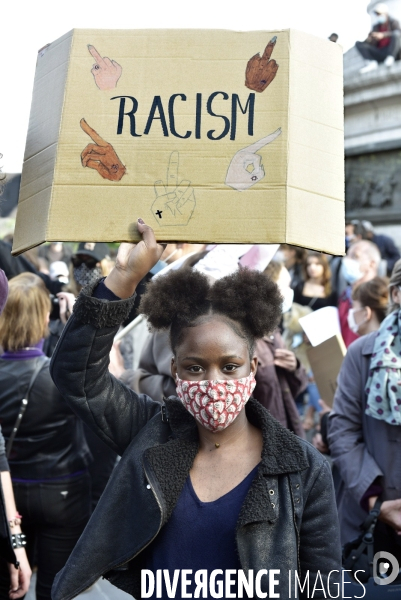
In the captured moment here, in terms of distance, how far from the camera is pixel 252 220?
2133mm

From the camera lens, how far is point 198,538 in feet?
6.90

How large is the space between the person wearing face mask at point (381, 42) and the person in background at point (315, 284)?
496 centimetres

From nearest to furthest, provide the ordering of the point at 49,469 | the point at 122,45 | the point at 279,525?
the point at 279,525
the point at 122,45
the point at 49,469

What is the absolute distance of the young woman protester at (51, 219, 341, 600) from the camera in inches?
82.4

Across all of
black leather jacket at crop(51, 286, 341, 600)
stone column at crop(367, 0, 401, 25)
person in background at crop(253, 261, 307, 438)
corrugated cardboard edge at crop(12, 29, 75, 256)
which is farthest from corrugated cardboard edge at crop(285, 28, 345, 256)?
stone column at crop(367, 0, 401, 25)

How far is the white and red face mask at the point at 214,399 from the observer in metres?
2.19

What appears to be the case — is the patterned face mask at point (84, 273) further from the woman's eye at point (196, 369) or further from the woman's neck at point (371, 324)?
the woman's eye at point (196, 369)

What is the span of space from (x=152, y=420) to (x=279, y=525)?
0.54m

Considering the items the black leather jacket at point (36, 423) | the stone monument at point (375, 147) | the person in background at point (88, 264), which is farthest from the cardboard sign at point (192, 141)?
the stone monument at point (375, 147)

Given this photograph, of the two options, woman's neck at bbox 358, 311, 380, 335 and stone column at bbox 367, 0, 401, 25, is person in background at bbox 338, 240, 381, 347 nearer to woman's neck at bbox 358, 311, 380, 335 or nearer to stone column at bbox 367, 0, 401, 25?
woman's neck at bbox 358, 311, 380, 335

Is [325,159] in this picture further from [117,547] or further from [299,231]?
[117,547]

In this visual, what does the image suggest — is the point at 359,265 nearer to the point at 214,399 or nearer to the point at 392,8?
the point at 214,399

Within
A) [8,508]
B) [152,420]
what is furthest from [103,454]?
[152,420]

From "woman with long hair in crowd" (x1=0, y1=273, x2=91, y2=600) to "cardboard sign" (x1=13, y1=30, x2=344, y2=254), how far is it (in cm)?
151
